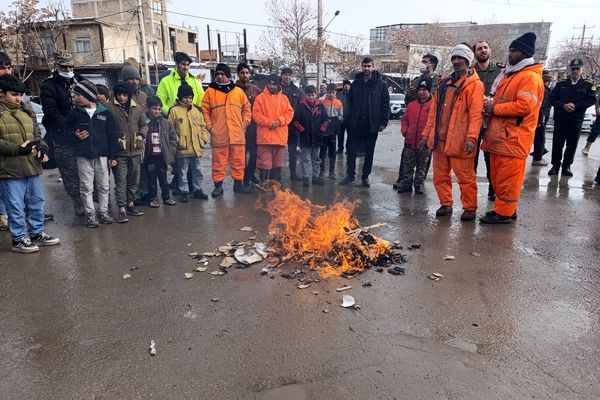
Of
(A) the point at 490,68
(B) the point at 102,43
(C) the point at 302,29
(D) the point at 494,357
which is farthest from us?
(B) the point at 102,43

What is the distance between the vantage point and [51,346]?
2947 mm

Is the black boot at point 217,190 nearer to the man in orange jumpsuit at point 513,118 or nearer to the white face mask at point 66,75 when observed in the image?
the white face mask at point 66,75

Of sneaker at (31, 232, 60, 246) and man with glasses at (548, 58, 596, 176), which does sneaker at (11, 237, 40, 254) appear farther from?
man with glasses at (548, 58, 596, 176)

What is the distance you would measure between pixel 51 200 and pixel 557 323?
7.28m

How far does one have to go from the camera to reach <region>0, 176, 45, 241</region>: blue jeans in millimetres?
4531

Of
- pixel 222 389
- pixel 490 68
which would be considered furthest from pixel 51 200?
pixel 490 68

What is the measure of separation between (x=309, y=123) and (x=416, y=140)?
1.99 m

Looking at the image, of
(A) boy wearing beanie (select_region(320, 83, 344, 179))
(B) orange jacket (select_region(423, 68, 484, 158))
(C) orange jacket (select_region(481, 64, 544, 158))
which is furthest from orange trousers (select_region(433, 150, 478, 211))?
(A) boy wearing beanie (select_region(320, 83, 344, 179))

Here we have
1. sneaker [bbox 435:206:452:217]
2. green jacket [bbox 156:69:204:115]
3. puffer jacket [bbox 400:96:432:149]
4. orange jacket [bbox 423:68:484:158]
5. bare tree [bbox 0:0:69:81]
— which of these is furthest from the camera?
bare tree [bbox 0:0:69:81]

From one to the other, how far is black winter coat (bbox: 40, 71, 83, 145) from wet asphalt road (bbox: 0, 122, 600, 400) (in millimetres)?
1307

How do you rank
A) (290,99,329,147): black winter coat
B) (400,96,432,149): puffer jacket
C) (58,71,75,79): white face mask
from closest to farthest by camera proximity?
(58,71,75,79): white face mask < (400,96,432,149): puffer jacket < (290,99,329,147): black winter coat

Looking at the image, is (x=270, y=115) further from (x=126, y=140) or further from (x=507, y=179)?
(x=507, y=179)

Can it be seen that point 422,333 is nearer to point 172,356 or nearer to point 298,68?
point 172,356

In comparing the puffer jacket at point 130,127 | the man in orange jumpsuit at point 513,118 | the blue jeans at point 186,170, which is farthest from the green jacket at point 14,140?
the man in orange jumpsuit at point 513,118
